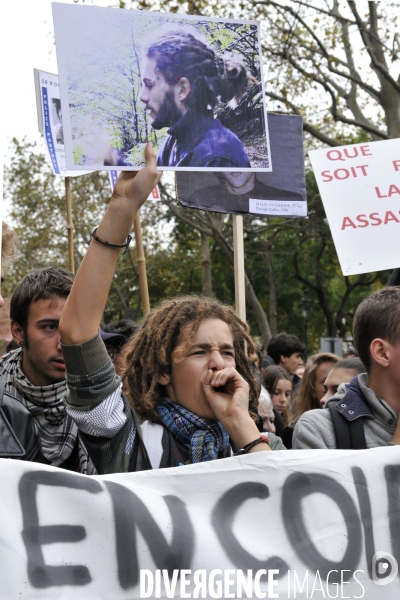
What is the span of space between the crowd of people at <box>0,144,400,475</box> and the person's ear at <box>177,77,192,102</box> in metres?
0.28

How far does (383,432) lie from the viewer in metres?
2.72

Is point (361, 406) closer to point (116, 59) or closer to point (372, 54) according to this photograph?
point (116, 59)

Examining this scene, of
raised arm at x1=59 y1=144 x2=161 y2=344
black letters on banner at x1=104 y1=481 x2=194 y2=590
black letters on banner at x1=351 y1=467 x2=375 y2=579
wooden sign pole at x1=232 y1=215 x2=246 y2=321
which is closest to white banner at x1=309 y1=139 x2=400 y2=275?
wooden sign pole at x1=232 y1=215 x2=246 y2=321

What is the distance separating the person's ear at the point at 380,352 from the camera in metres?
2.83

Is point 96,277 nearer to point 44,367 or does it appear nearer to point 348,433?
point 44,367

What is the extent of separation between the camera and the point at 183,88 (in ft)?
8.56

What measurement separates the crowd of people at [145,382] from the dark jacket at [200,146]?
129 mm

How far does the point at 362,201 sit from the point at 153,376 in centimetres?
160

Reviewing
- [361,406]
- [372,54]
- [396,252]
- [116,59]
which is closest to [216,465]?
→ [361,406]

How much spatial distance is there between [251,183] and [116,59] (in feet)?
6.25

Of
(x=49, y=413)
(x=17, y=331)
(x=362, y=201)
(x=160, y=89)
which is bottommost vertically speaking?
(x=49, y=413)

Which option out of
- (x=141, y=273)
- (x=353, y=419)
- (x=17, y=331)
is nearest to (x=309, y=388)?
(x=141, y=273)

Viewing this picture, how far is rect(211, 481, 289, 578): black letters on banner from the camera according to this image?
213cm

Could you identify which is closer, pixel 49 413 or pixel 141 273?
pixel 49 413
